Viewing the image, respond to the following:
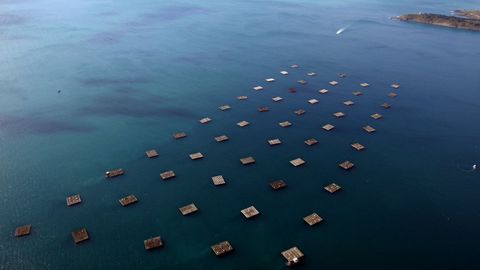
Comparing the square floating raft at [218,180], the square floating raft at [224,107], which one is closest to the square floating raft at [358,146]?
the square floating raft at [218,180]

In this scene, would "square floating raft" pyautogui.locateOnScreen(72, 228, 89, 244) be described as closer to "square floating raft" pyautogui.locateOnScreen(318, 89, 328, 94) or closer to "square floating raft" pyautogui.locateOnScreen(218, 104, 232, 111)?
"square floating raft" pyautogui.locateOnScreen(218, 104, 232, 111)

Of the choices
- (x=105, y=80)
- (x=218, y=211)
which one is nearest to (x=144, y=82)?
(x=105, y=80)

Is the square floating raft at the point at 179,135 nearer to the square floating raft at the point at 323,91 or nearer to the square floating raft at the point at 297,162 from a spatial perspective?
the square floating raft at the point at 297,162

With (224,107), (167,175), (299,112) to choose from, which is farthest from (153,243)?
(299,112)

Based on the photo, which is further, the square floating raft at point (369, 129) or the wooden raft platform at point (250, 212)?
the square floating raft at point (369, 129)

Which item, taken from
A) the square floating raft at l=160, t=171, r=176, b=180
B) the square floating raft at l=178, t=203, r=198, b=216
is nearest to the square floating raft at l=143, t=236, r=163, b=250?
the square floating raft at l=178, t=203, r=198, b=216

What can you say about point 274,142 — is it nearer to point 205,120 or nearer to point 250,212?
point 205,120

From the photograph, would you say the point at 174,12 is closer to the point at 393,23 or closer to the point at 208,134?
the point at 393,23
